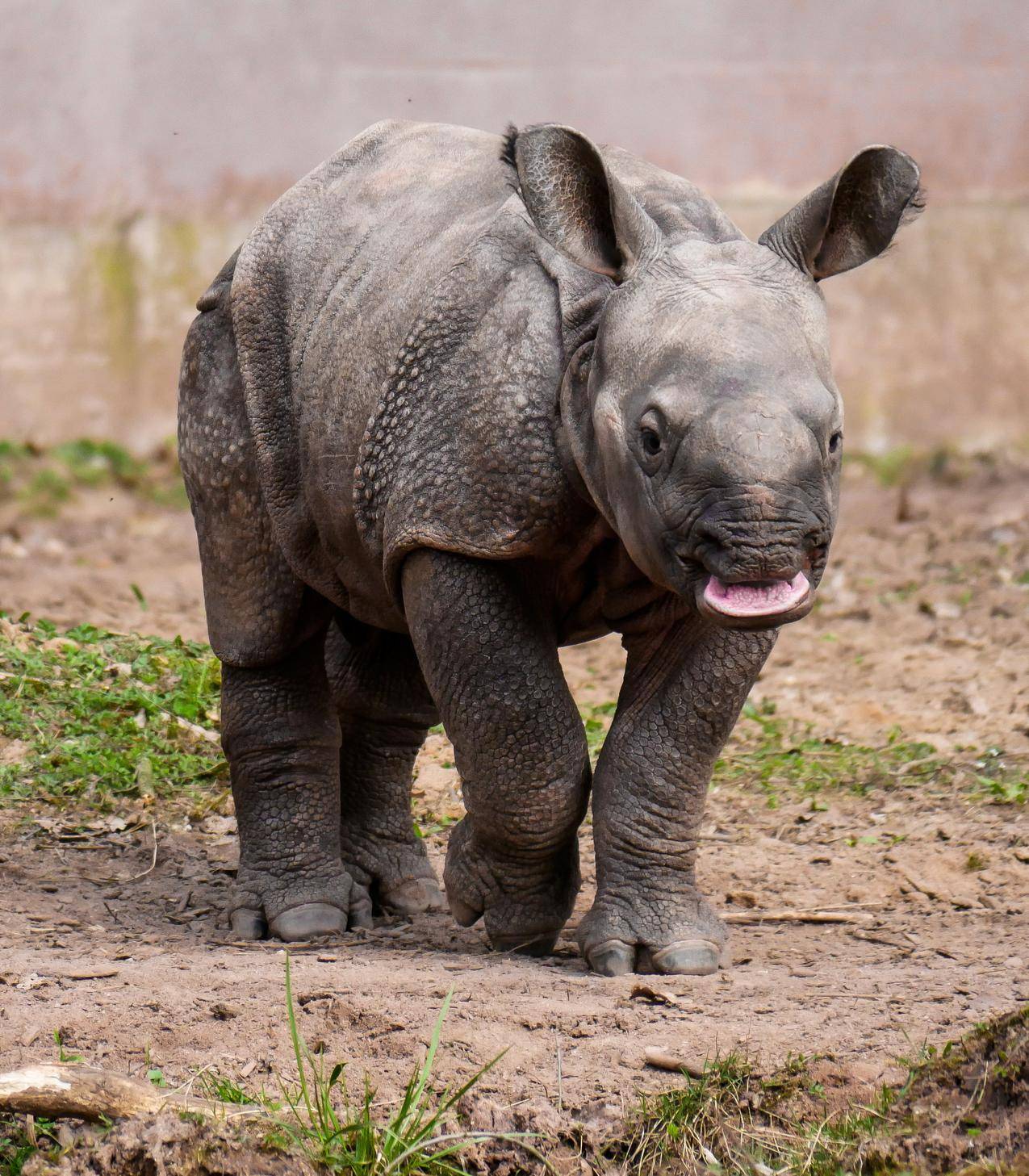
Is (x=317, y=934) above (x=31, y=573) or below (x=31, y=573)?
above

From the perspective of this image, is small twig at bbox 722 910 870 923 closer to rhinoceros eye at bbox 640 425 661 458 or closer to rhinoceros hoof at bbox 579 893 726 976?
rhinoceros hoof at bbox 579 893 726 976

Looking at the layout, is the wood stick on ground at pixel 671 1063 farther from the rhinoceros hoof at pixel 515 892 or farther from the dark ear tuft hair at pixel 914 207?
the dark ear tuft hair at pixel 914 207

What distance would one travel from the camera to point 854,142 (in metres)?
11.4

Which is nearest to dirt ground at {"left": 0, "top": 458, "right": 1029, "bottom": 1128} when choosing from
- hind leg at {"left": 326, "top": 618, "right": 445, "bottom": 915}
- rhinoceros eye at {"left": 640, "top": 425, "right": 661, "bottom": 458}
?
hind leg at {"left": 326, "top": 618, "right": 445, "bottom": 915}

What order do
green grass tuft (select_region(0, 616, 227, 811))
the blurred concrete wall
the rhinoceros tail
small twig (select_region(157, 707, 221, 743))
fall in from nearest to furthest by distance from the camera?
→ the rhinoceros tail
green grass tuft (select_region(0, 616, 227, 811))
small twig (select_region(157, 707, 221, 743))
the blurred concrete wall

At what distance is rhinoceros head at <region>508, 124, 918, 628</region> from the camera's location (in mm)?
4000

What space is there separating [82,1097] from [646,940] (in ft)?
5.63

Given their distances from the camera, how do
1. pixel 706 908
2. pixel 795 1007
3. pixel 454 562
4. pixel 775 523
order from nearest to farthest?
pixel 775 523
pixel 795 1007
pixel 454 562
pixel 706 908

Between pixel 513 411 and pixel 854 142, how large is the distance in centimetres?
750

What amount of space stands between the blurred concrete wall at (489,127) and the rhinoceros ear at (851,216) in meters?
6.77

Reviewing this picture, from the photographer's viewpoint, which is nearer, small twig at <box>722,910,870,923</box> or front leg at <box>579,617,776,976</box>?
front leg at <box>579,617,776,976</box>

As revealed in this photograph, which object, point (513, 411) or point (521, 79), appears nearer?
point (513, 411)

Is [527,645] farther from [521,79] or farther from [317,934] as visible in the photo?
[521,79]

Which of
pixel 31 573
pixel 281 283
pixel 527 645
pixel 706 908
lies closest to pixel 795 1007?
pixel 706 908
